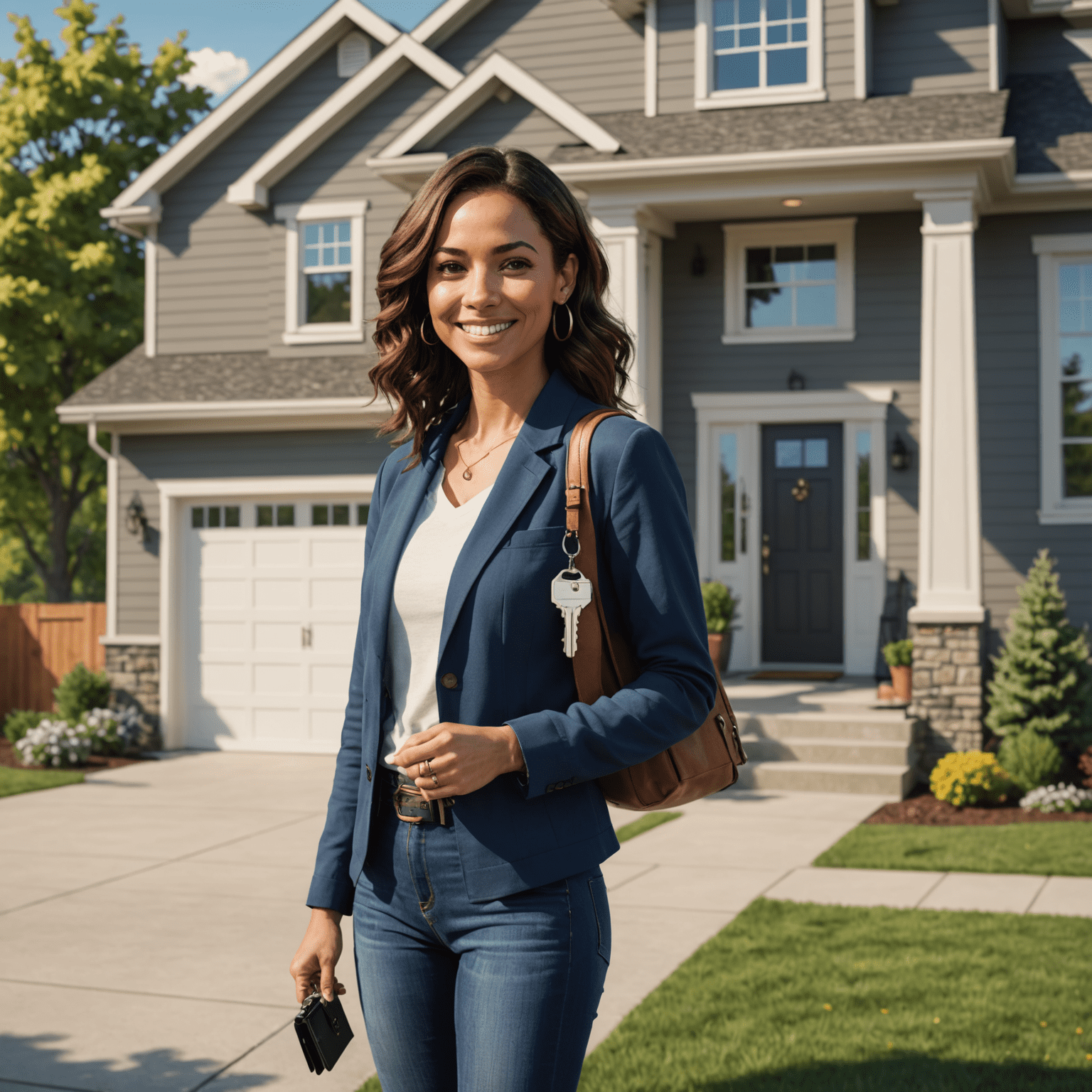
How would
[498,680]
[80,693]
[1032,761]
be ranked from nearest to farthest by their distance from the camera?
[498,680]
[1032,761]
[80,693]

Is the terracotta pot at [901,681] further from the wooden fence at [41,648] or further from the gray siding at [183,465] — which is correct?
the wooden fence at [41,648]

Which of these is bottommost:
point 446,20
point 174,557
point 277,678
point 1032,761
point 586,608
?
point 1032,761

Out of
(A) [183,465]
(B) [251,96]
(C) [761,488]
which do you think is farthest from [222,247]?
(C) [761,488]

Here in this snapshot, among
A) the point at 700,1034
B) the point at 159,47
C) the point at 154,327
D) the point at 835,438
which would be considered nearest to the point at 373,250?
the point at 154,327

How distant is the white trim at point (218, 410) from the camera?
13.2 m

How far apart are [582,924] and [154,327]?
14162 mm

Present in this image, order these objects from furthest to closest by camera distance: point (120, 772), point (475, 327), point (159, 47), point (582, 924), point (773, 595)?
point (159, 47) → point (773, 595) → point (120, 772) → point (475, 327) → point (582, 924)

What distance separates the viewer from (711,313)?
1335 centimetres

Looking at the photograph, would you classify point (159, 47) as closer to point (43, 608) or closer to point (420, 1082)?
point (43, 608)

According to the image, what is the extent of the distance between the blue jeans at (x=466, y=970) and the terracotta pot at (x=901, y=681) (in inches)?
384

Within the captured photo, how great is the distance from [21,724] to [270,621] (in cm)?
278

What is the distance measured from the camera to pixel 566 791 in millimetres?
2002

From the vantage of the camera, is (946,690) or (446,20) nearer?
(946,690)

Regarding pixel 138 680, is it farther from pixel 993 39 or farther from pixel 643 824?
pixel 993 39
